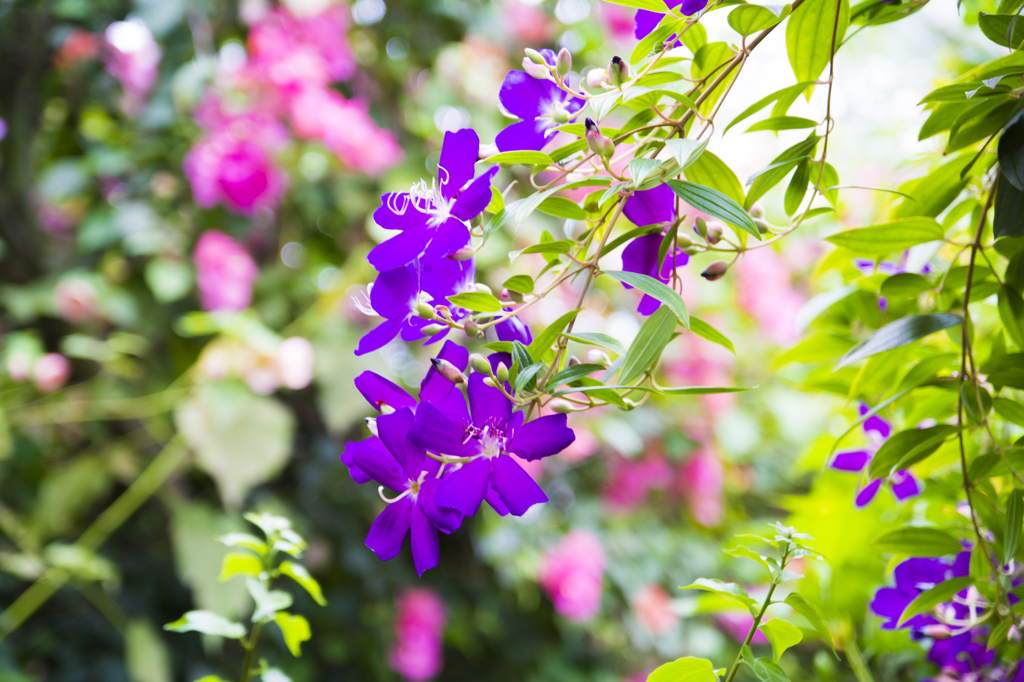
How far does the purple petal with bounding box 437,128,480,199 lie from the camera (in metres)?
0.29

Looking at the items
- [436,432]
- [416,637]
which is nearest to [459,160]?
[436,432]

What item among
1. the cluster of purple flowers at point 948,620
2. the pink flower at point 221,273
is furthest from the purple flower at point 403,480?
the pink flower at point 221,273

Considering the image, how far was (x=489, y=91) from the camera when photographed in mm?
1243

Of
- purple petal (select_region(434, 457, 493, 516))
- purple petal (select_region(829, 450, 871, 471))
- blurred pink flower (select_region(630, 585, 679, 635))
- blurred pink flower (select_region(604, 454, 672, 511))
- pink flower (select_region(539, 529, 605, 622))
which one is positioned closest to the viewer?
purple petal (select_region(434, 457, 493, 516))

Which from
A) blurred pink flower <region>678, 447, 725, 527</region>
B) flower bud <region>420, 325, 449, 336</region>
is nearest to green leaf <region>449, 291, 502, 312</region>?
flower bud <region>420, 325, 449, 336</region>

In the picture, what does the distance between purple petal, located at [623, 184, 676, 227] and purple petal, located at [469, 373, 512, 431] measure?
0.37 ft

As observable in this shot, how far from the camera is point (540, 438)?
28 cm

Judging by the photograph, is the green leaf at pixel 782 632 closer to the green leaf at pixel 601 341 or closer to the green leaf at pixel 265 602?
the green leaf at pixel 601 341

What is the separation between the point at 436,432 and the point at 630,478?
1.30 meters

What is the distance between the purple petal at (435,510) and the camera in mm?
261

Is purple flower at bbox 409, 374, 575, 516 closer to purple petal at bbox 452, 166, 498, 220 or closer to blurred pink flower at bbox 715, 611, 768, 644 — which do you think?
purple petal at bbox 452, 166, 498, 220

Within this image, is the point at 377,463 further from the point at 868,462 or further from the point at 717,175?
the point at 868,462

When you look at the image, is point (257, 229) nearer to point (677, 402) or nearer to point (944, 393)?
point (677, 402)

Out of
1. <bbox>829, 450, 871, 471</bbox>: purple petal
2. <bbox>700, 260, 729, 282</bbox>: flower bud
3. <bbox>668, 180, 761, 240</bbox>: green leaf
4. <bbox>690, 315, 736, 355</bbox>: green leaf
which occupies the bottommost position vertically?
<bbox>829, 450, 871, 471</bbox>: purple petal
